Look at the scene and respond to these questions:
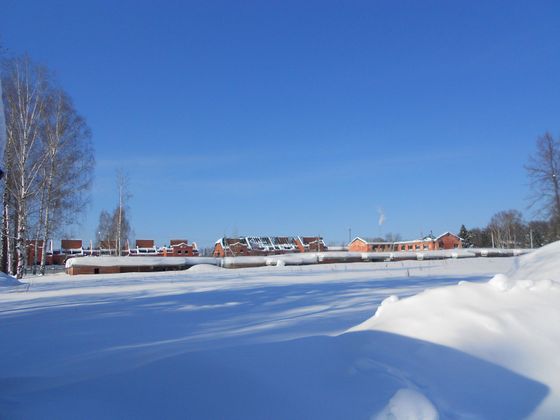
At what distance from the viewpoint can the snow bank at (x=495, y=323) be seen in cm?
366

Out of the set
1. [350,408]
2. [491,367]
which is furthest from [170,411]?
[491,367]

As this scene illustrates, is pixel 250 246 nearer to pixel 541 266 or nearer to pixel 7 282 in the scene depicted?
pixel 7 282

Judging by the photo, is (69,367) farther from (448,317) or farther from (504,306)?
(504,306)

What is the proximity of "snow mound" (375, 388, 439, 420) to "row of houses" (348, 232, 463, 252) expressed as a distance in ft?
264

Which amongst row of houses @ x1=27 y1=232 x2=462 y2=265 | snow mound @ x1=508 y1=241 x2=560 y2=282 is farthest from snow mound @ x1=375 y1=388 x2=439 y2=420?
row of houses @ x1=27 y1=232 x2=462 y2=265

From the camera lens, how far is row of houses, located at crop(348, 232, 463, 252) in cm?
8431

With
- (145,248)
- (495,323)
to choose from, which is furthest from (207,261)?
(145,248)

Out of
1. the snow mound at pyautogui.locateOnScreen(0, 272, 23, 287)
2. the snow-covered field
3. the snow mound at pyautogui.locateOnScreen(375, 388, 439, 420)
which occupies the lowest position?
the snow mound at pyautogui.locateOnScreen(375, 388, 439, 420)

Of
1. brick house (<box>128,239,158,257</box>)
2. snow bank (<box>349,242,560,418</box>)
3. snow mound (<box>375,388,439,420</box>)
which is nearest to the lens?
snow mound (<box>375,388,439,420</box>)

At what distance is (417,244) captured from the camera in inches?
3590

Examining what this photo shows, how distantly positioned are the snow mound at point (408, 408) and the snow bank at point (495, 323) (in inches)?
0.6

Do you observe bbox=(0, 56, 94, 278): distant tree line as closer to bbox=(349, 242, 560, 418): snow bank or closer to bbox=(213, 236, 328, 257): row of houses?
bbox=(349, 242, 560, 418): snow bank

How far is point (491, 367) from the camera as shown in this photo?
3.62 meters

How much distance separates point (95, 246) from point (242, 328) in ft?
281
